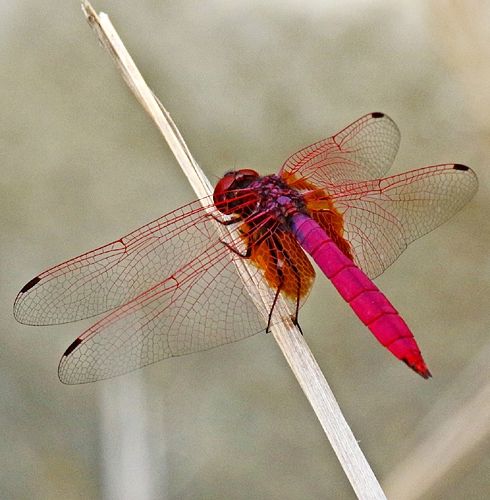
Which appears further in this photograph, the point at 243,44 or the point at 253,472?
the point at 243,44

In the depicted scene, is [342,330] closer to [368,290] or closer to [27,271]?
[368,290]

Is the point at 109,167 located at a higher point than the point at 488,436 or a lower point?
higher

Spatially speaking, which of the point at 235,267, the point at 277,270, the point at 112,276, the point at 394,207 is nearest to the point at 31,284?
the point at 112,276

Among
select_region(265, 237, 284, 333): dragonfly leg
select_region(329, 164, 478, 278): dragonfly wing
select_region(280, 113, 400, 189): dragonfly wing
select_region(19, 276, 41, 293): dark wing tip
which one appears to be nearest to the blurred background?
select_region(280, 113, 400, 189): dragonfly wing

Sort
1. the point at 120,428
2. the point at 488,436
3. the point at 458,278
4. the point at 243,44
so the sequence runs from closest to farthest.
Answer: the point at 488,436 < the point at 120,428 < the point at 458,278 < the point at 243,44

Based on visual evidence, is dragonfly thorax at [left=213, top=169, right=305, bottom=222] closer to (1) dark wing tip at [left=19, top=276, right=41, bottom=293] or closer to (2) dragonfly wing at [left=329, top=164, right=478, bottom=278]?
(2) dragonfly wing at [left=329, top=164, right=478, bottom=278]

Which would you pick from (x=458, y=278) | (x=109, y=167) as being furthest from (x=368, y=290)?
(x=109, y=167)

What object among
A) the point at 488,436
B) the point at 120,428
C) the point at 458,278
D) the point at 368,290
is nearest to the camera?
the point at 368,290
